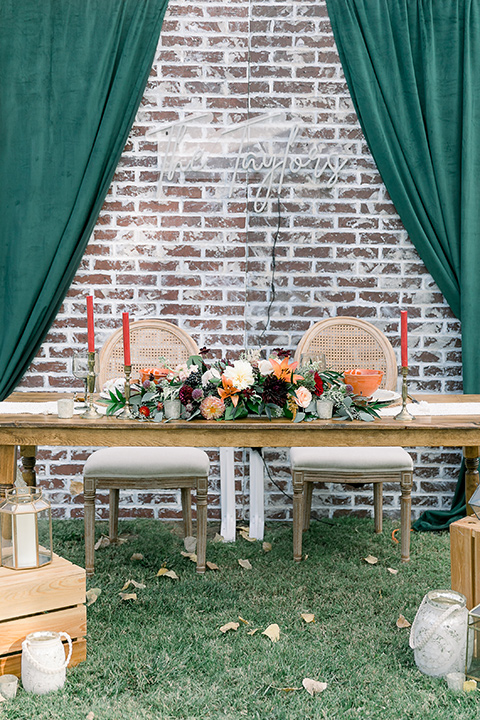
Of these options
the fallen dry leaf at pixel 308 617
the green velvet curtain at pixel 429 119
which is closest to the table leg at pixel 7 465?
the fallen dry leaf at pixel 308 617

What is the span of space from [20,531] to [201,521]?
850 mm

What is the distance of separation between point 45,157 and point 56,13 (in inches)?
24.3

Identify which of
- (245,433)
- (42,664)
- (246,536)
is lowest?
(246,536)

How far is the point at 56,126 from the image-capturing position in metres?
3.13

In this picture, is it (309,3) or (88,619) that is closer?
(88,619)

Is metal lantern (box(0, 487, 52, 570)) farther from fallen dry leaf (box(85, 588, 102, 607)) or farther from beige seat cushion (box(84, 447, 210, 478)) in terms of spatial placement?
beige seat cushion (box(84, 447, 210, 478))

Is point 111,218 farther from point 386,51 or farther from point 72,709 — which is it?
point 72,709

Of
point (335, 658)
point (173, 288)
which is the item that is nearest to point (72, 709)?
point (335, 658)

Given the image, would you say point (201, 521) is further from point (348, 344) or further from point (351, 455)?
point (348, 344)

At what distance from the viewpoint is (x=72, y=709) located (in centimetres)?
172

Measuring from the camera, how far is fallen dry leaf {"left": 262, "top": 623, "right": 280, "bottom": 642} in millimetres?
2092

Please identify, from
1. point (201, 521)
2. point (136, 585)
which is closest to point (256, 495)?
point (201, 521)

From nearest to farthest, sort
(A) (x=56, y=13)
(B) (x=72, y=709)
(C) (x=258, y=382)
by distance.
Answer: (B) (x=72, y=709), (C) (x=258, y=382), (A) (x=56, y=13)

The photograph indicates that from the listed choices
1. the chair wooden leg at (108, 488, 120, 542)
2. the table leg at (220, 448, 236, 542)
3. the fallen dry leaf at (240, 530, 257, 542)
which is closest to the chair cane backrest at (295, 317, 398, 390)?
the table leg at (220, 448, 236, 542)
